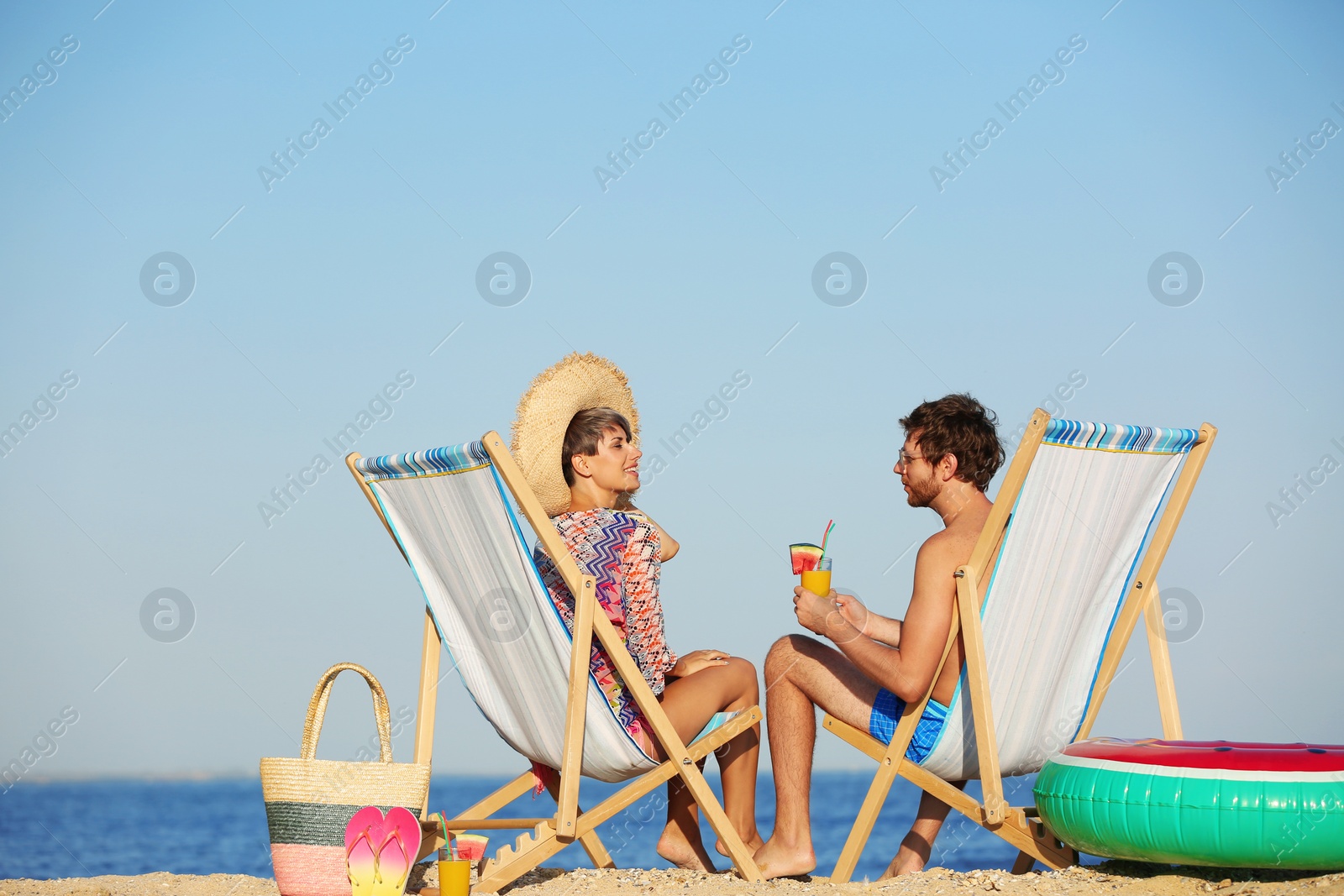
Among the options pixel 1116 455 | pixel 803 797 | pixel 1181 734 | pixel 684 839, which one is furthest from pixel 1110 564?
pixel 684 839

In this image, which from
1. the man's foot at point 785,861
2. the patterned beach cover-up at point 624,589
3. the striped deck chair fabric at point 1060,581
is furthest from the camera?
the patterned beach cover-up at point 624,589

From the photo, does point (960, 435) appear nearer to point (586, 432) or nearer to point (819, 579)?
point (819, 579)

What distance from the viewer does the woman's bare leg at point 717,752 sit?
380cm

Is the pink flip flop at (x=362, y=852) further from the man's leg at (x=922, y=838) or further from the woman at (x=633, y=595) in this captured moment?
the man's leg at (x=922, y=838)

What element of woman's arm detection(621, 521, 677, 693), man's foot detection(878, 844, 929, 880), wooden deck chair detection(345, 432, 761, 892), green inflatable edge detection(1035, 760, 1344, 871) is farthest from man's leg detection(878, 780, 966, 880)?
woman's arm detection(621, 521, 677, 693)

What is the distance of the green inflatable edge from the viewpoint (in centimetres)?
286

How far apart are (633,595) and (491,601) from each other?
0.46 meters

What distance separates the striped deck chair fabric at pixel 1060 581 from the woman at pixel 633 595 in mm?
683

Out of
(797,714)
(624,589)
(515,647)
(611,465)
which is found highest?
(611,465)

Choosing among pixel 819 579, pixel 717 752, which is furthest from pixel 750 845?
pixel 819 579

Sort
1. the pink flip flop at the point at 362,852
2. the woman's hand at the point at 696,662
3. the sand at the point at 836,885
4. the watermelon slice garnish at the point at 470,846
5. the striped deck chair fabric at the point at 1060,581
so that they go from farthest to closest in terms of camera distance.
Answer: the woman's hand at the point at 696,662, the watermelon slice garnish at the point at 470,846, the striped deck chair fabric at the point at 1060,581, the pink flip flop at the point at 362,852, the sand at the point at 836,885

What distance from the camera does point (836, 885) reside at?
3463 mm

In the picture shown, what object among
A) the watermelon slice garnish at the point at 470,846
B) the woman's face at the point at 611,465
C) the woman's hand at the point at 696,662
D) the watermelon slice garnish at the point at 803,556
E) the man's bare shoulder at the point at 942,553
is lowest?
the watermelon slice garnish at the point at 470,846

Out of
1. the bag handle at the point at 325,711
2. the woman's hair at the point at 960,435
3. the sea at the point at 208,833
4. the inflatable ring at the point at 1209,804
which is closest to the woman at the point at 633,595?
the bag handle at the point at 325,711
